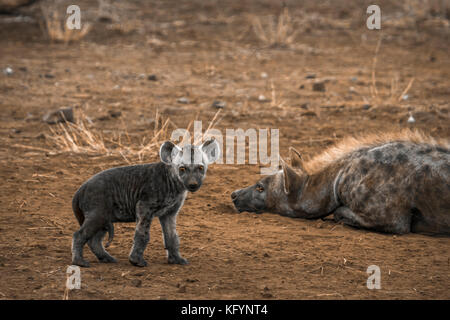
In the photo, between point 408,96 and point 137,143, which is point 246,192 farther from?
point 408,96

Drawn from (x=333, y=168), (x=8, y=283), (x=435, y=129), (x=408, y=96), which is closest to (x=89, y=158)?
(x=333, y=168)

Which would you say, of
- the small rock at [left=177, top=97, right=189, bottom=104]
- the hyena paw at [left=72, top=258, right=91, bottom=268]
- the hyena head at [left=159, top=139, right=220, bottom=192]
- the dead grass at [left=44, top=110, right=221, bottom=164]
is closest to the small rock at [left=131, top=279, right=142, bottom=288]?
the hyena paw at [left=72, top=258, right=91, bottom=268]

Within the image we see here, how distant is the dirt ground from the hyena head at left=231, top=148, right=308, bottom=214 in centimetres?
10

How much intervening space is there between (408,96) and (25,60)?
697 cm

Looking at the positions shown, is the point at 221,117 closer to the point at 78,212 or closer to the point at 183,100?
the point at 183,100

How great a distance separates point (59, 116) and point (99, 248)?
15.4 ft

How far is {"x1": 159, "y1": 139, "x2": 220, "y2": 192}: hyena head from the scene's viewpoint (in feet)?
14.7

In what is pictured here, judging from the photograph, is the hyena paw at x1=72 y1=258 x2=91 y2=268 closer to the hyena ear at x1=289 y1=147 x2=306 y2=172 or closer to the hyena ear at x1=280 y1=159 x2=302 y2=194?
the hyena ear at x1=280 y1=159 x2=302 y2=194

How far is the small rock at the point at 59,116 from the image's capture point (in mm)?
9055

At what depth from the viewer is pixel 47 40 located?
47.3 feet

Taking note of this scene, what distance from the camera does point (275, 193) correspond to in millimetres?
6258
